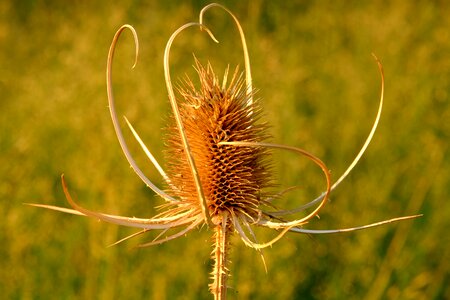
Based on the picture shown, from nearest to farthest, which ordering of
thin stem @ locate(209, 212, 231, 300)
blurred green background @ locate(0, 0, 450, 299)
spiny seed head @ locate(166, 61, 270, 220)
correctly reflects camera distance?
thin stem @ locate(209, 212, 231, 300) → spiny seed head @ locate(166, 61, 270, 220) → blurred green background @ locate(0, 0, 450, 299)

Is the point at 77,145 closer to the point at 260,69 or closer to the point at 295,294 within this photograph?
the point at 260,69

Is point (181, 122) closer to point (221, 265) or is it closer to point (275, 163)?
point (221, 265)

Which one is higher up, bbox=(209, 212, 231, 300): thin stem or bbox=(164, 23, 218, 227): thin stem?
bbox=(164, 23, 218, 227): thin stem

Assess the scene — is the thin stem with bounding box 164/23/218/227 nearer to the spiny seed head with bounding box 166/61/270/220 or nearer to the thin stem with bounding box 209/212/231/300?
the thin stem with bounding box 209/212/231/300

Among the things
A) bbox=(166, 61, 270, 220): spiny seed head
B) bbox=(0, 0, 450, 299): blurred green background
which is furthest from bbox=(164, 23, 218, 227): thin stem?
bbox=(0, 0, 450, 299): blurred green background

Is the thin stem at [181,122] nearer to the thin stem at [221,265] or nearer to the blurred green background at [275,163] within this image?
the thin stem at [221,265]

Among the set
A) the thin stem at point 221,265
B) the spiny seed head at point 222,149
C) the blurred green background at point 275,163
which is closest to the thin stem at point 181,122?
the thin stem at point 221,265

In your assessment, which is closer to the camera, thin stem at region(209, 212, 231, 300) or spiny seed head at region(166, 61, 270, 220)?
thin stem at region(209, 212, 231, 300)
